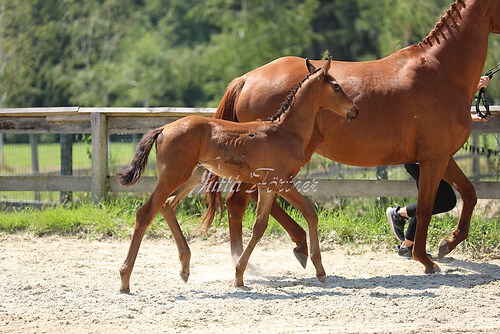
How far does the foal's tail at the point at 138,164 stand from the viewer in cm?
585

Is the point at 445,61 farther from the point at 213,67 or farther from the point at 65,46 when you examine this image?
the point at 65,46

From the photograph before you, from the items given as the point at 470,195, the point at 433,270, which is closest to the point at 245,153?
the point at 433,270

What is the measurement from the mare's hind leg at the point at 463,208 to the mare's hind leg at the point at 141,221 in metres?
2.72

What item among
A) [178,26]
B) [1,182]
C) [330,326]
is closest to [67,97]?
[178,26]

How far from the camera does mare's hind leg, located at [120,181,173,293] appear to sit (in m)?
5.85

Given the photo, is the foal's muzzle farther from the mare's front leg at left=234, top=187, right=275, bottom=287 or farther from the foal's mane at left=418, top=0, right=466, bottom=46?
the foal's mane at left=418, top=0, right=466, bottom=46

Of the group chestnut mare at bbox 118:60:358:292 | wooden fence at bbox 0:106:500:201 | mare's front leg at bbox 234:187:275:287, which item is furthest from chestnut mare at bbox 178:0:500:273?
wooden fence at bbox 0:106:500:201

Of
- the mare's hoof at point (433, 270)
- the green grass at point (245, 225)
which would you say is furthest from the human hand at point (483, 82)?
the mare's hoof at point (433, 270)

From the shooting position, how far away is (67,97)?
3284cm

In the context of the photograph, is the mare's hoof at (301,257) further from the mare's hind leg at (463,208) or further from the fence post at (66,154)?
the fence post at (66,154)

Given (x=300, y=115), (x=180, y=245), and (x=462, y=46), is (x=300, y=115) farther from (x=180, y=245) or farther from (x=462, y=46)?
(x=462, y=46)

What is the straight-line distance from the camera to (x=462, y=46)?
690 cm

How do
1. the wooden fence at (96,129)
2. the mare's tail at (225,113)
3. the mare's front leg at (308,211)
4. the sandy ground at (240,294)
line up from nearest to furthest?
the sandy ground at (240,294), the mare's front leg at (308,211), the mare's tail at (225,113), the wooden fence at (96,129)

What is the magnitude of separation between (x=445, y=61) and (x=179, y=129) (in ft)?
8.34
